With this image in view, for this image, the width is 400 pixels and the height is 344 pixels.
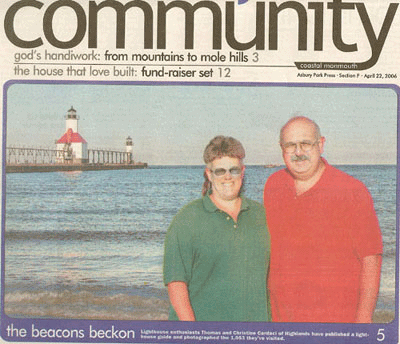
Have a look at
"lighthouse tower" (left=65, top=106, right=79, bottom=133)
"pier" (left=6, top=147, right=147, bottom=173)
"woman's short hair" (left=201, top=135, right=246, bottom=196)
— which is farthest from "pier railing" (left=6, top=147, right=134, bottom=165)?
"woman's short hair" (left=201, top=135, right=246, bottom=196)

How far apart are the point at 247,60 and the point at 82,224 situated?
0.91m

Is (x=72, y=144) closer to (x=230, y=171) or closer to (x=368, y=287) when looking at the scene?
(x=230, y=171)

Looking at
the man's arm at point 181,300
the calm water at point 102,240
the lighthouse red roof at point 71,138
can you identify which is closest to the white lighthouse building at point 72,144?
the lighthouse red roof at point 71,138

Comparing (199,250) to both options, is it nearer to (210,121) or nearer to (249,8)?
(210,121)

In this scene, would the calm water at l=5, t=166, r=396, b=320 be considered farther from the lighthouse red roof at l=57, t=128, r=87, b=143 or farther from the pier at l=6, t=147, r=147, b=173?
the lighthouse red roof at l=57, t=128, r=87, b=143

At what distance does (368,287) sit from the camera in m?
2.04

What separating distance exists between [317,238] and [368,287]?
0.28 m

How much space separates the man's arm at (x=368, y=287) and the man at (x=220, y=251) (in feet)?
1.20

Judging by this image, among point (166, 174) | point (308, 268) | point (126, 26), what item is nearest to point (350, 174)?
point (308, 268)

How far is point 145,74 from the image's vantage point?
6.77 ft

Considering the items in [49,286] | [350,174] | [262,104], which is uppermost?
[262,104]

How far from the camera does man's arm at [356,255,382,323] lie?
6.67ft

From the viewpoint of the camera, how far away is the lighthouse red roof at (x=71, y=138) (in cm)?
207

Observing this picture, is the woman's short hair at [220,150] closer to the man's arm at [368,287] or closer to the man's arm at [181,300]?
the man's arm at [181,300]
